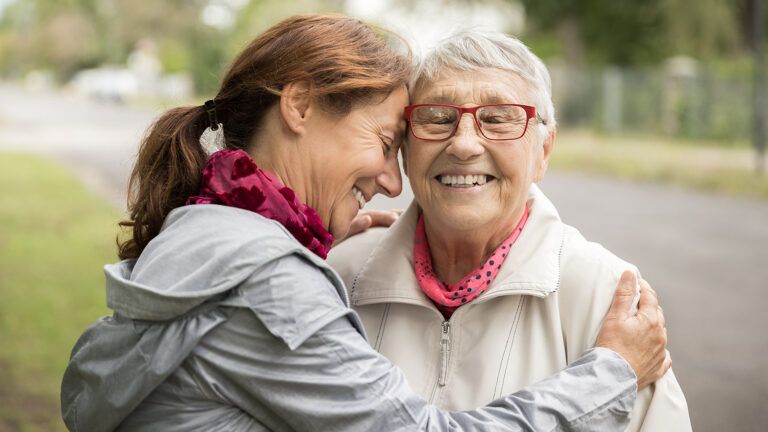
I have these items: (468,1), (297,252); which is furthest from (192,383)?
(468,1)

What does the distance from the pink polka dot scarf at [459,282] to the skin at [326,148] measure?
32 cm

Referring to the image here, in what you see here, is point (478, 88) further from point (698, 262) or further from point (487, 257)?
point (698, 262)

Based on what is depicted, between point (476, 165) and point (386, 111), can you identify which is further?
point (476, 165)

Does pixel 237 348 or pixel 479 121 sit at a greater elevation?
pixel 479 121

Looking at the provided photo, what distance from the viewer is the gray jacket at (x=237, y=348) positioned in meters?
1.79

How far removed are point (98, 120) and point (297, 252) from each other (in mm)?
31521

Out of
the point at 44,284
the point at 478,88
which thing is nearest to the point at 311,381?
the point at 478,88

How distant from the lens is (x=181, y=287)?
1.78 meters

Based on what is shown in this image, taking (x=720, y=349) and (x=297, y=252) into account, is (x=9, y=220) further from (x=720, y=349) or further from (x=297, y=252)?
(x=297, y=252)

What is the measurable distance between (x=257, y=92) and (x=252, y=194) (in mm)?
341

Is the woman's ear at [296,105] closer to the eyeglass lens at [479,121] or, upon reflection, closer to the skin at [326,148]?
the skin at [326,148]

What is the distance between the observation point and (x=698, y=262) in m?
8.88

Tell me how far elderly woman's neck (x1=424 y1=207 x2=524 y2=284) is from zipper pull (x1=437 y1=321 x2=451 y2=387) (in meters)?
0.24

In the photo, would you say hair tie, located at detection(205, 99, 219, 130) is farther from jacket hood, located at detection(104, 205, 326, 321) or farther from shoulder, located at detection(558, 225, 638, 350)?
shoulder, located at detection(558, 225, 638, 350)
